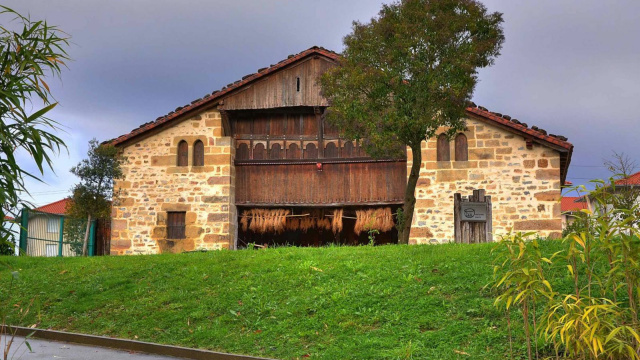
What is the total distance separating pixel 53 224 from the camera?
86.5 ft

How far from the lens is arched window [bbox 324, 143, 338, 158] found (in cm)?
2502

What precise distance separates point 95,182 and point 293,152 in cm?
742

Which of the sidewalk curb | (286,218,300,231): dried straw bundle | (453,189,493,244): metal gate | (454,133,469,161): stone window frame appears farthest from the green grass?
(454,133,469,161): stone window frame

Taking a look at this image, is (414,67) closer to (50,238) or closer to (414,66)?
(414,66)

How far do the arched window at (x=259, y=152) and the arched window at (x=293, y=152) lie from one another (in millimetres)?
1006

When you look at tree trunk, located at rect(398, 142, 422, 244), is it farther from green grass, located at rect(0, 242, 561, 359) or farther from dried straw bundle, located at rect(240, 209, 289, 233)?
dried straw bundle, located at rect(240, 209, 289, 233)

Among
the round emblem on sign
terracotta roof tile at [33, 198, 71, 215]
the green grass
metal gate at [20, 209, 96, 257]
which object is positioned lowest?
the green grass

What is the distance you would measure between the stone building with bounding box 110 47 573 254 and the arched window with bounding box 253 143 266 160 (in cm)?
4

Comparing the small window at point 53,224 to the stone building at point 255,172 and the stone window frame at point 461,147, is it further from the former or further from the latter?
the stone window frame at point 461,147

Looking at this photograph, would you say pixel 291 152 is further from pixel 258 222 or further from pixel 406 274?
pixel 406 274

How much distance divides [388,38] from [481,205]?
538 centimetres

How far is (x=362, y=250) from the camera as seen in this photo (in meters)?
16.9

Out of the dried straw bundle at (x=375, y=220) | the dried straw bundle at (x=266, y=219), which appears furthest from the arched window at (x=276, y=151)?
the dried straw bundle at (x=375, y=220)

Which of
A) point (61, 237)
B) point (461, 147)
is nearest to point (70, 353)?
point (61, 237)
